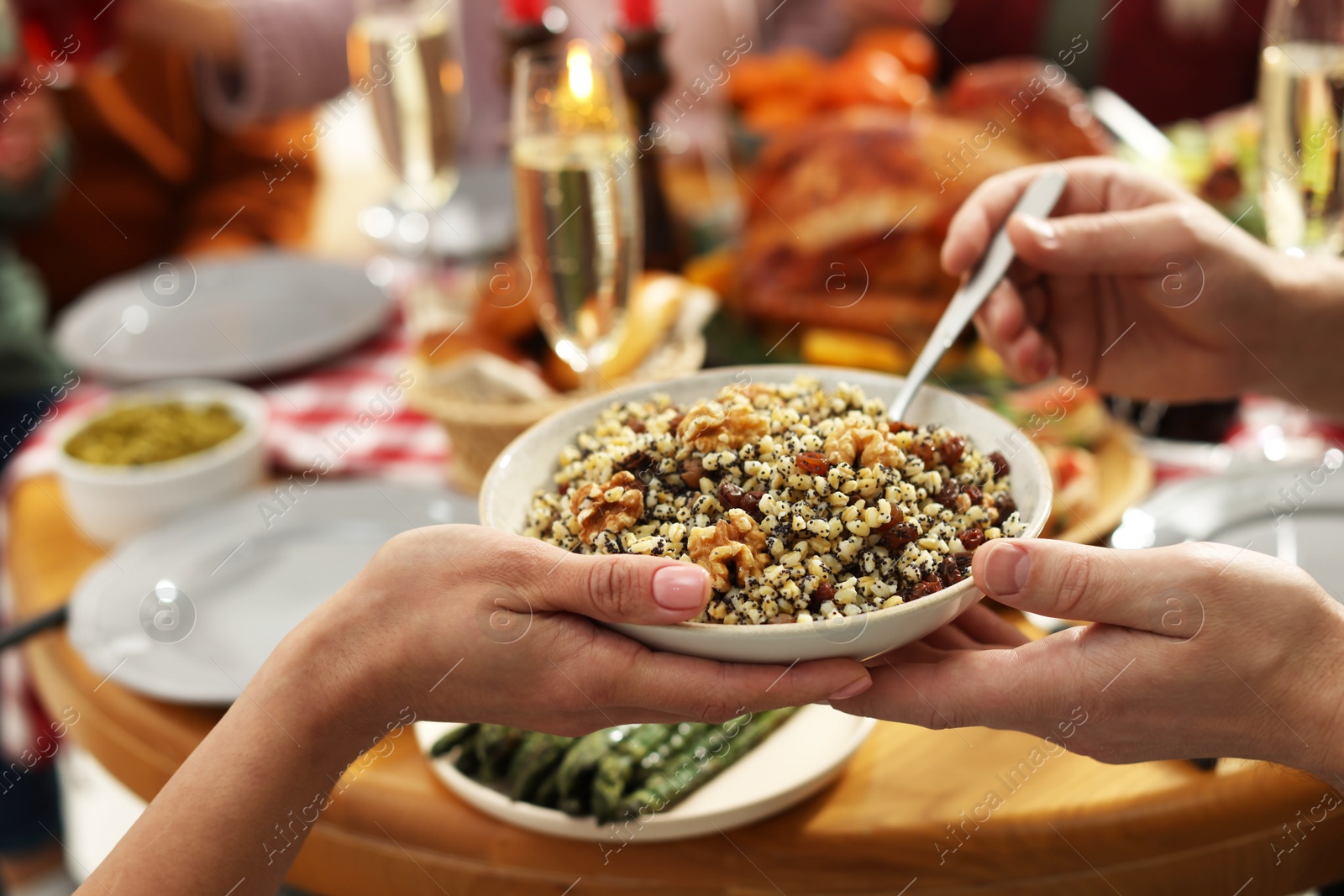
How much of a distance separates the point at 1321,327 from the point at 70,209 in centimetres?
300

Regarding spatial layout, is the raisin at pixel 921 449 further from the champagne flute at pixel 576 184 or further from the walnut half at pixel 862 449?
the champagne flute at pixel 576 184

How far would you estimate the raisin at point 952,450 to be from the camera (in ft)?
3.08

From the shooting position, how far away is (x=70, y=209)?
9.62 feet

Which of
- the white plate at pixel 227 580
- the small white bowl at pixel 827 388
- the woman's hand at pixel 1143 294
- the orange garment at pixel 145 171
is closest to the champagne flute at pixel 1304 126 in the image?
the woman's hand at pixel 1143 294

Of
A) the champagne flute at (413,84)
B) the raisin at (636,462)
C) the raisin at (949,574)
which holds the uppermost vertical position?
the champagne flute at (413,84)

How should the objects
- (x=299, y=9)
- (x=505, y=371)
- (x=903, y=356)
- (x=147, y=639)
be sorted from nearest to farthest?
(x=147, y=639)
(x=505, y=371)
(x=903, y=356)
(x=299, y=9)

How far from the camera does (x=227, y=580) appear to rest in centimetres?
133

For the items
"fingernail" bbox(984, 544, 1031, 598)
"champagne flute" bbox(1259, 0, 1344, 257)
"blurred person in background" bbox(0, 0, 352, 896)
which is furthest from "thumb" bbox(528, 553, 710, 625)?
"blurred person in background" bbox(0, 0, 352, 896)

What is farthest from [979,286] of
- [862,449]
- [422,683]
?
[422,683]

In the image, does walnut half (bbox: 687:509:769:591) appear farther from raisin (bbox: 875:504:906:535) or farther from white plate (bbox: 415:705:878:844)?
white plate (bbox: 415:705:878:844)

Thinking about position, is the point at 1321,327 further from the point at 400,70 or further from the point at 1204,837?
the point at 400,70

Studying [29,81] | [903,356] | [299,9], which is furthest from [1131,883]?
[299,9]

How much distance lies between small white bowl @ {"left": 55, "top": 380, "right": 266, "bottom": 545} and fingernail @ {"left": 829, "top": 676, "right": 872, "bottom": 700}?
3.40 feet

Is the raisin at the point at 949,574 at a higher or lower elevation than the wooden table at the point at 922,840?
higher
